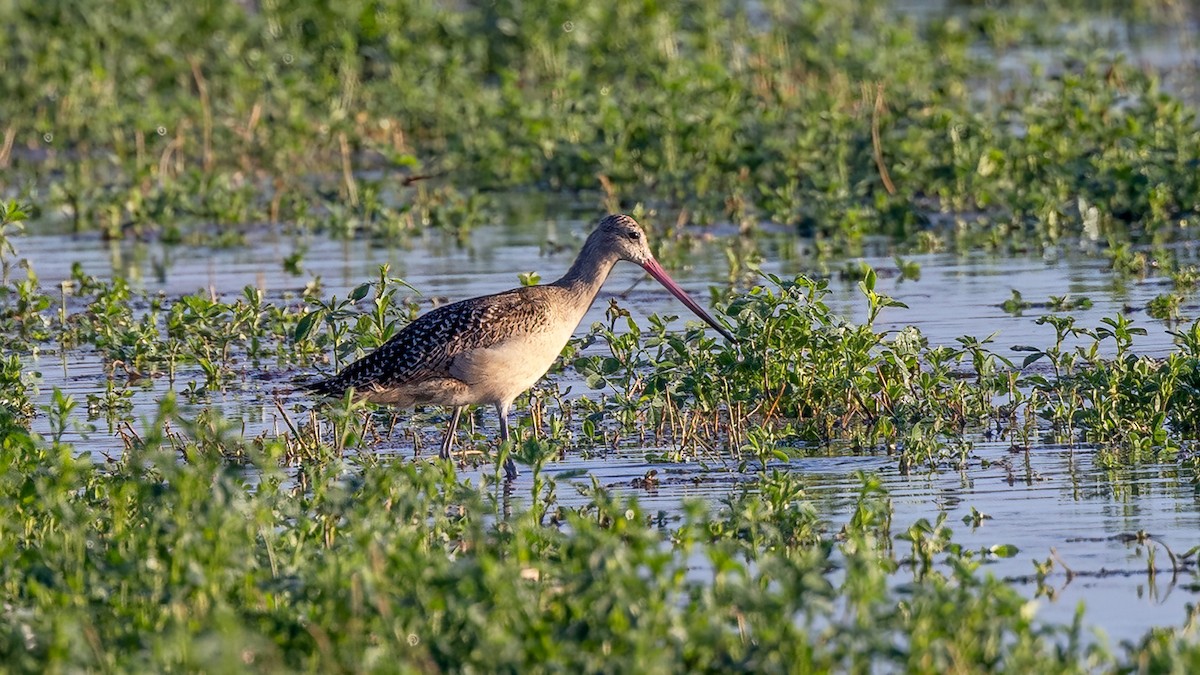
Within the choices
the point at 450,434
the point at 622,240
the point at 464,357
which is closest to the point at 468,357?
the point at 464,357

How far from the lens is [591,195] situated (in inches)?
606

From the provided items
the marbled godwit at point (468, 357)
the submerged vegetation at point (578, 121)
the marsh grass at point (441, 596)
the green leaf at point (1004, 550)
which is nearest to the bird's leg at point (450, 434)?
the marbled godwit at point (468, 357)

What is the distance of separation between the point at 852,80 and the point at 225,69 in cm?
508

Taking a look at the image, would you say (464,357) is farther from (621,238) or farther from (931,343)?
(931,343)

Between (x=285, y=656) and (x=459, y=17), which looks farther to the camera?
(x=459, y=17)

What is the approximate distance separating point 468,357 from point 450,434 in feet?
1.09

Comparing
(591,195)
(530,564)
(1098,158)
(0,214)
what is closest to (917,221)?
(1098,158)

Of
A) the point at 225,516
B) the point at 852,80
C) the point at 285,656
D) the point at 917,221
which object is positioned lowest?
the point at 285,656

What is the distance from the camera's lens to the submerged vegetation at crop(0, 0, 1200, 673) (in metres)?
5.33

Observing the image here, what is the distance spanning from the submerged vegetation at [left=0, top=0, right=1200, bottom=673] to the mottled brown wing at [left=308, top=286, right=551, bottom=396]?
0.95ft

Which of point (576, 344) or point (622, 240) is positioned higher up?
point (622, 240)

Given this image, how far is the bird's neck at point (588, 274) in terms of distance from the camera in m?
9.07

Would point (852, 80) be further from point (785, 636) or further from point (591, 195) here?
point (785, 636)

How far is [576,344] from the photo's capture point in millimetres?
10508
